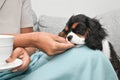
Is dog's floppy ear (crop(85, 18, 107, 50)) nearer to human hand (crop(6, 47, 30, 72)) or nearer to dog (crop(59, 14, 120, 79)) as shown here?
dog (crop(59, 14, 120, 79))

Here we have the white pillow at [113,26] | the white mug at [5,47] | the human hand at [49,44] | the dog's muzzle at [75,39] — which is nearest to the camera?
the white mug at [5,47]

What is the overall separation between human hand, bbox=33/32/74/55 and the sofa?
0.65 meters

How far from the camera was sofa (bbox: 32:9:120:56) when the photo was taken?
1311 mm

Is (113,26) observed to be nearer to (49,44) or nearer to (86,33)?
(86,33)

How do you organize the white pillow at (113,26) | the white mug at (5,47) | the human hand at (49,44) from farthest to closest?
the white pillow at (113,26), the human hand at (49,44), the white mug at (5,47)

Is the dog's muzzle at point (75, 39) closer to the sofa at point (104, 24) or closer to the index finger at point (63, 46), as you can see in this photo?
the index finger at point (63, 46)

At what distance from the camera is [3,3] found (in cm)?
96

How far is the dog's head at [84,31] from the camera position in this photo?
92 cm

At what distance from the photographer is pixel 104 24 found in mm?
1360

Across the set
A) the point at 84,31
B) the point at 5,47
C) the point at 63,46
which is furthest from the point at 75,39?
the point at 5,47

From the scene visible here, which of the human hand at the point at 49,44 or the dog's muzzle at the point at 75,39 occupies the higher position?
the human hand at the point at 49,44

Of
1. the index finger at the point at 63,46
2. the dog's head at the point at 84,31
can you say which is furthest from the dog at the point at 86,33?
the index finger at the point at 63,46

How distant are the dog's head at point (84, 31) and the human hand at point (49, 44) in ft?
0.76

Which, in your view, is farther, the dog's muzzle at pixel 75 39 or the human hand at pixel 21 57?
the dog's muzzle at pixel 75 39
